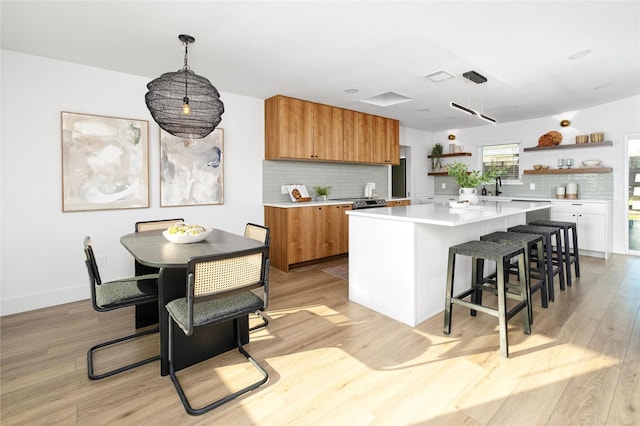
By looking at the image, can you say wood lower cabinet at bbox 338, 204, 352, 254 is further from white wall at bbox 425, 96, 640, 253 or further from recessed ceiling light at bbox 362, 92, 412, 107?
white wall at bbox 425, 96, 640, 253

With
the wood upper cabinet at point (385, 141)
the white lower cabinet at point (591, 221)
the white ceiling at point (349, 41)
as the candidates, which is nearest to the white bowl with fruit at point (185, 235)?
the white ceiling at point (349, 41)

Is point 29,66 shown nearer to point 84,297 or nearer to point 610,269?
point 84,297

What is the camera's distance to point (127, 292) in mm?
2217

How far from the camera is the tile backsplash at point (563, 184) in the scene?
5332mm

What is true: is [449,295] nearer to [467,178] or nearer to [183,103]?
[467,178]

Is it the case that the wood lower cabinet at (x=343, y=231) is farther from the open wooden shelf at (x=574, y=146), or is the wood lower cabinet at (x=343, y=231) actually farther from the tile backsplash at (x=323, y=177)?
the open wooden shelf at (x=574, y=146)

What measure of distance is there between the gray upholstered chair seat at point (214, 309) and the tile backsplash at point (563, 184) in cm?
598

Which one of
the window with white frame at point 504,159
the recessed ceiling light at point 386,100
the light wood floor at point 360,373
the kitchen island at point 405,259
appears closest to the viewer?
the light wood floor at point 360,373

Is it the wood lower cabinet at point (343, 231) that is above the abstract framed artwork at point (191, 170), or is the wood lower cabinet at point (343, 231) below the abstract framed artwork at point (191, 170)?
below

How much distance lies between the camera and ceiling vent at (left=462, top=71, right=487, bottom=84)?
11.9 ft

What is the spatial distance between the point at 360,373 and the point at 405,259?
100cm

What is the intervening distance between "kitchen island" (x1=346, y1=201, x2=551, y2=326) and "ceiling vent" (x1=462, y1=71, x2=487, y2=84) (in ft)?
5.02

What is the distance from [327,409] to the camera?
174cm

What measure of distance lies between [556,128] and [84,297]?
738cm
